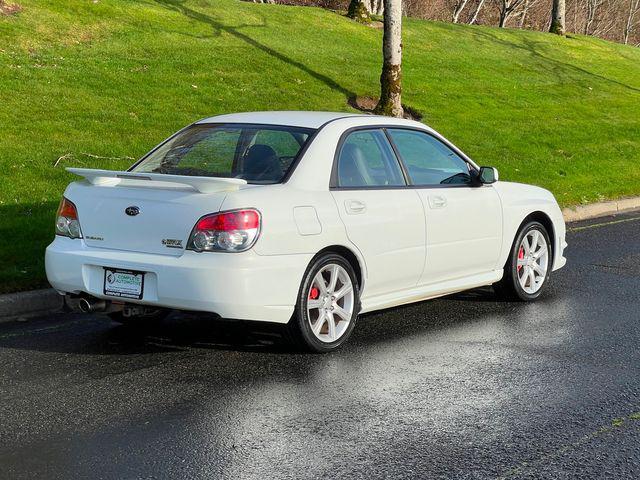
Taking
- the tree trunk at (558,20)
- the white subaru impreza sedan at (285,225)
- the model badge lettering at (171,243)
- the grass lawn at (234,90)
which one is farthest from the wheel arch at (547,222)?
the tree trunk at (558,20)

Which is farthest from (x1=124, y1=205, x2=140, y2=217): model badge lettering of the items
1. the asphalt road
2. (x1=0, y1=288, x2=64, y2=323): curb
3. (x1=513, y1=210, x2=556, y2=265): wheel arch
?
(x1=513, y1=210, x2=556, y2=265): wheel arch

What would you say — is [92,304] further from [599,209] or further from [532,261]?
[599,209]

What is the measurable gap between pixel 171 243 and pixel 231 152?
1.16m

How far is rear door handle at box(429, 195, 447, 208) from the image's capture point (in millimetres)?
7770

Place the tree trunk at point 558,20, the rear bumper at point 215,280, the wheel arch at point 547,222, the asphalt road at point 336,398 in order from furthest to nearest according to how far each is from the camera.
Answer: the tree trunk at point 558,20 < the wheel arch at point 547,222 < the rear bumper at point 215,280 < the asphalt road at point 336,398

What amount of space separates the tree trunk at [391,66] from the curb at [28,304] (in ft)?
41.0

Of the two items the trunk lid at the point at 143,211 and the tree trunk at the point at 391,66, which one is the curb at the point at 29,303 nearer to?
the trunk lid at the point at 143,211

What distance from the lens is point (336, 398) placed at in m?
5.89

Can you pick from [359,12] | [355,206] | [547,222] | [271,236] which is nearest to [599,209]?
[547,222]

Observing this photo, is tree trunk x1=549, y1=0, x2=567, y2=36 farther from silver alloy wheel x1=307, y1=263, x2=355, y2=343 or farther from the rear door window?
silver alloy wheel x1=307, y1=263, x2=355, y2=343

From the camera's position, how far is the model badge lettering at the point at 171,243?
6.44 metres

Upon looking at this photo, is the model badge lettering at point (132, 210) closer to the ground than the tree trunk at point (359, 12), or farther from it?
farther from it

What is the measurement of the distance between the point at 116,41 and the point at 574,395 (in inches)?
688

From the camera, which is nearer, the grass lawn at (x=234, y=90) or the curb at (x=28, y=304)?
the curb at (x=28, y=304)
